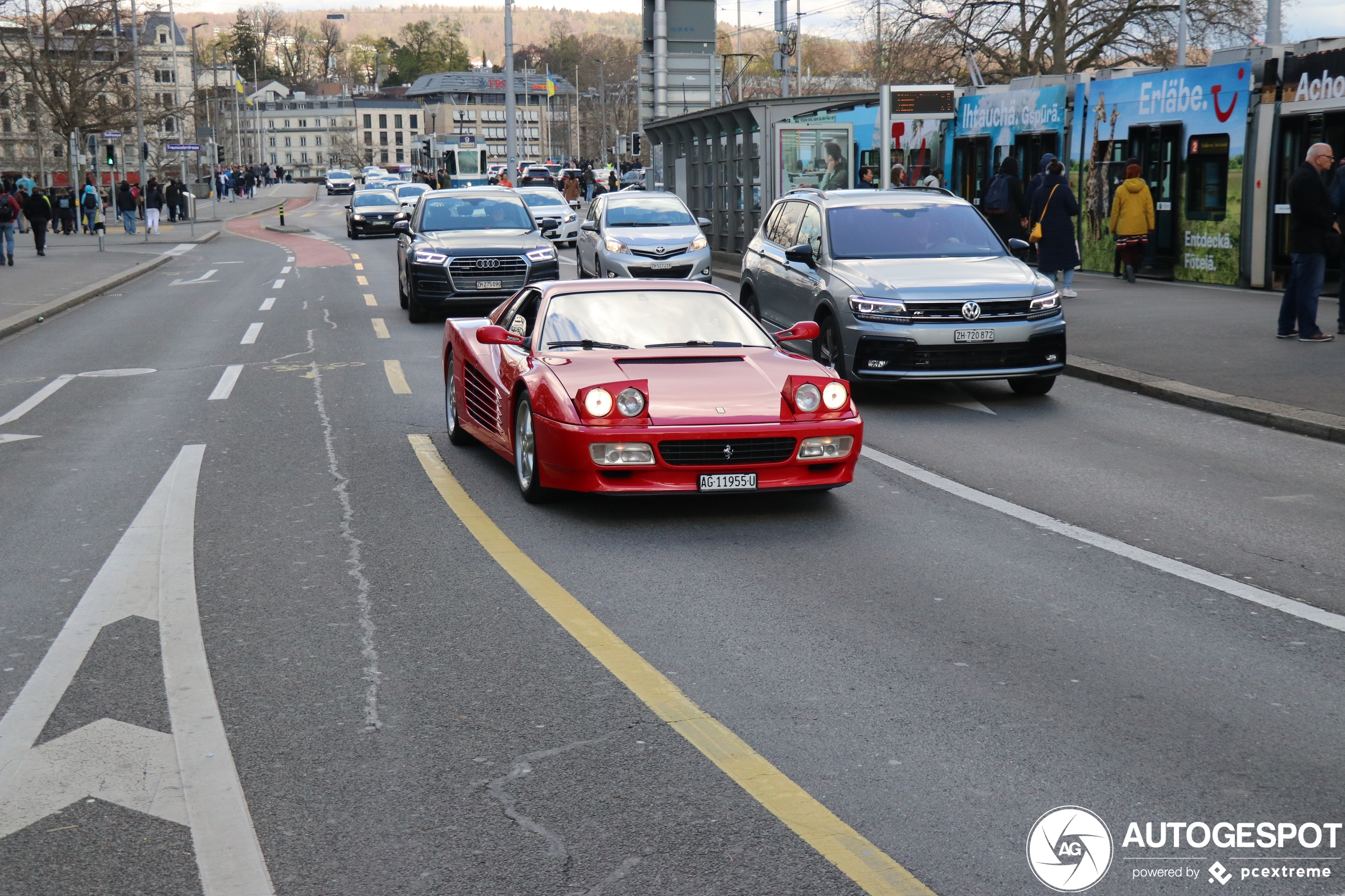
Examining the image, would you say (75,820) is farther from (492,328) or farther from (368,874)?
(492,328)

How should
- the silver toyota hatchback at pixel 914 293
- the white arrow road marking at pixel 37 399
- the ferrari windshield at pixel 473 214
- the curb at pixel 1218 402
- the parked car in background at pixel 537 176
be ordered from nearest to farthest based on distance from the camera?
1. the curb at pixel 1218 402
2. the silver toyota hatchback at pixel 914 293
3. the white arrow road marking at pixel 37 399
4. the ferrari windshield at pixel 473 214
5. the parked car in background at pixel 537 176

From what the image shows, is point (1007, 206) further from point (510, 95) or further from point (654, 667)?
point (510, 95)

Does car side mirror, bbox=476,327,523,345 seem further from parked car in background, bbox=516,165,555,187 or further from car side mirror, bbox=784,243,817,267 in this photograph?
parked car in background, bbox=516,165,555,187

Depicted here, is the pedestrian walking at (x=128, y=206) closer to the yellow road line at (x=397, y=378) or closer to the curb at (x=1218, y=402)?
the yellow road line at (x=397, y=378)

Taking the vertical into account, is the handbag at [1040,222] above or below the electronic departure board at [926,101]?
below

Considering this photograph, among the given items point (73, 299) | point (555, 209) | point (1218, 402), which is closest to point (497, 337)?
point (1218, 402)

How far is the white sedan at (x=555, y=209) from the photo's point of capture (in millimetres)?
38500

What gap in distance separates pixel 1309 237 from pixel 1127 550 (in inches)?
338

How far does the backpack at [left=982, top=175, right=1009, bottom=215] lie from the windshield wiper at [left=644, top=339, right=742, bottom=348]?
44.4ft

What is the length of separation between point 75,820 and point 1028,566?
4296 millimetres

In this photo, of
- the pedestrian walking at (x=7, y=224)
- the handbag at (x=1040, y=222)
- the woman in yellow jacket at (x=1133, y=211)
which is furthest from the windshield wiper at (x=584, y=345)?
the pedestrian walking at (x=7, y=224)

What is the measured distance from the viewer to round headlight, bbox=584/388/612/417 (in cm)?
767

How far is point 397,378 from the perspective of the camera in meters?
14.2

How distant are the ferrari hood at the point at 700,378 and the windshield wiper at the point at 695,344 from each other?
9 cm
